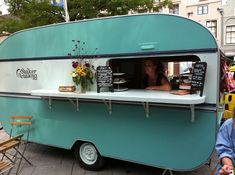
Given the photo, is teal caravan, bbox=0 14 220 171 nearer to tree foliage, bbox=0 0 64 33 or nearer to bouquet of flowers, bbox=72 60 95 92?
bouquet of flowers, bbox=72 60 95 92

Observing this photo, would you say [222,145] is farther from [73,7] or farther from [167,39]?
[73,7]

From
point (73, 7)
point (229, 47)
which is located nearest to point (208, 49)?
point (73, 7)

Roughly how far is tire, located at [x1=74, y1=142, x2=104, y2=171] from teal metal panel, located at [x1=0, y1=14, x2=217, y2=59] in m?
1.78

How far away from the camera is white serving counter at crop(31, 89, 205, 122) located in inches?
152

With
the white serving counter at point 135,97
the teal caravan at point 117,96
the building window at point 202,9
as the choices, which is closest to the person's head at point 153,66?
the teal caravan at point 117,96

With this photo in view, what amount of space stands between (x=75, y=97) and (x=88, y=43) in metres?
1.00

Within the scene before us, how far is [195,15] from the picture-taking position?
31.3m

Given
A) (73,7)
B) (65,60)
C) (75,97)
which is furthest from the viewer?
(73,7)

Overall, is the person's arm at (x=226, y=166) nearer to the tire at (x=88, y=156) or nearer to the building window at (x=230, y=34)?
the tire at (x=88, y=156)

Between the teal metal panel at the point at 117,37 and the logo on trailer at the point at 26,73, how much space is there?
298 mm

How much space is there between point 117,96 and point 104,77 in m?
0.50

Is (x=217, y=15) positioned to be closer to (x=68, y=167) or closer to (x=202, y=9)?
(x=202, y=9)

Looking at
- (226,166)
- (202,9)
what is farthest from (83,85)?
(202,9)

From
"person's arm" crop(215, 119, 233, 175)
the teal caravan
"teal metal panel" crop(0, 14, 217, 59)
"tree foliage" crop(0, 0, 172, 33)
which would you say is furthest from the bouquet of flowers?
"tree foliage" crop(0, 0, 172, 33)
